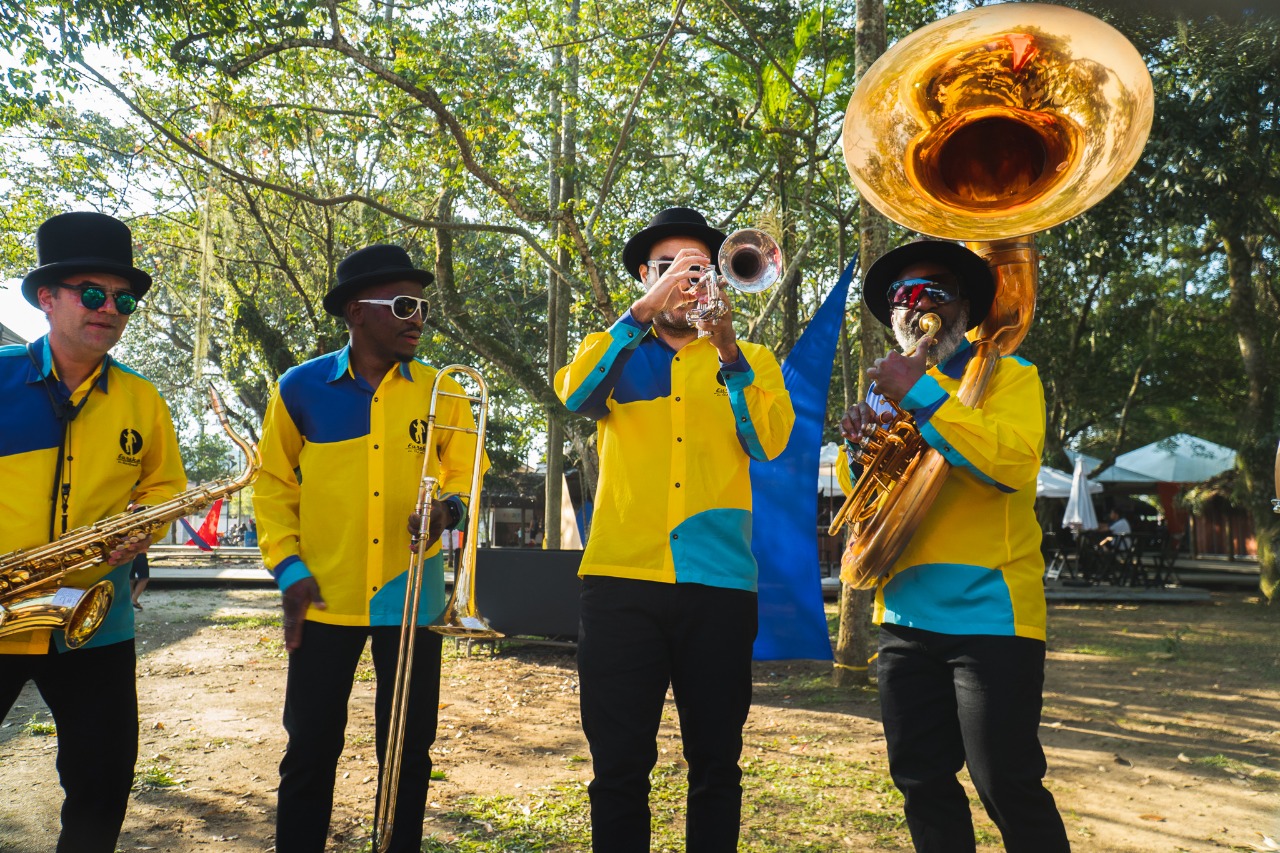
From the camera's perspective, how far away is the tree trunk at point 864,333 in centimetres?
708

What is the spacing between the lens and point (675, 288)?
320 cm

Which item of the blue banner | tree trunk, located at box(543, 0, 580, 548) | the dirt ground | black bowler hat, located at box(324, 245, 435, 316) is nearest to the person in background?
the dirt ground

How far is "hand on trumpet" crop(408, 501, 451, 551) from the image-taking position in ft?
11.2

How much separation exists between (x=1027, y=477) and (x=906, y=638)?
0.60 m

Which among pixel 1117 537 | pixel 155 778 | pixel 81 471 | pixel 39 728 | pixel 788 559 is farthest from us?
pixel 1117 537

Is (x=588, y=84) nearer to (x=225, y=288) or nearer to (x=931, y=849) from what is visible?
(x=225, y=288)

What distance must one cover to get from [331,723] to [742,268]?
199 centimetres

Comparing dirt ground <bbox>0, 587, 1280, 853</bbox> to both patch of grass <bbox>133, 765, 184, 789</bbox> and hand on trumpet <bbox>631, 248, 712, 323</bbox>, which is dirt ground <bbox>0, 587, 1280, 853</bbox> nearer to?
patch of grass <bbox>133, 765, 184, 789</bbox>

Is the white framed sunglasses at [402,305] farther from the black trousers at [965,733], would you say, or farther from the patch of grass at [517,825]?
the patch of grass at [517,825]

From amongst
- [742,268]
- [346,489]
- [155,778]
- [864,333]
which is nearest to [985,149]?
[742,268]

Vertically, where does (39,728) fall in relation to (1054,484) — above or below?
below

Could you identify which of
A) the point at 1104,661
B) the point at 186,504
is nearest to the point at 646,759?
the point at 186,504

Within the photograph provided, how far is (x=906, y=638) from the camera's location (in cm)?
308

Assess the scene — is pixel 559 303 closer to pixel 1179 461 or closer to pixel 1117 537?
pixel 1117 537
